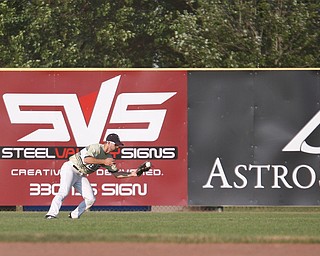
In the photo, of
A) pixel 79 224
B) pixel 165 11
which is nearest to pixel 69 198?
pixel 79 224

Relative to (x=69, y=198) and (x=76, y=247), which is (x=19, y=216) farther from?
(x=76, y=247)

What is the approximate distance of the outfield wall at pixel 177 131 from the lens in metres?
23.2

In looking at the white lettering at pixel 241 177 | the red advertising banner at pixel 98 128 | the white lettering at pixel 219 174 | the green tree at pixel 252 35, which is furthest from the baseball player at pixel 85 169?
the green tree at pixel 252 35

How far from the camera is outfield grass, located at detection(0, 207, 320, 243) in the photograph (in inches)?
636

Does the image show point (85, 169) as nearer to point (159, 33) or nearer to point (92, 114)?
point (92, 114)

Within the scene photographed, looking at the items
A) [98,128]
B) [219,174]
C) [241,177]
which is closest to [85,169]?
[98,128]

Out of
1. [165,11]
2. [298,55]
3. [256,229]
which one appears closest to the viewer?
A: [256,229]

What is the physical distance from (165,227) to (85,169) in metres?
2.28

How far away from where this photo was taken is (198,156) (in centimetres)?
2325

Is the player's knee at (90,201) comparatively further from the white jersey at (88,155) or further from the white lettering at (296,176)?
the white lettering at (296,176)

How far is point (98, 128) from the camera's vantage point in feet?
76.1

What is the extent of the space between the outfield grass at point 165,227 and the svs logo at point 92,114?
1.45m

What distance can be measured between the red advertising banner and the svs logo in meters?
0.02

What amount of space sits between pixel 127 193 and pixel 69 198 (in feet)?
3.60
